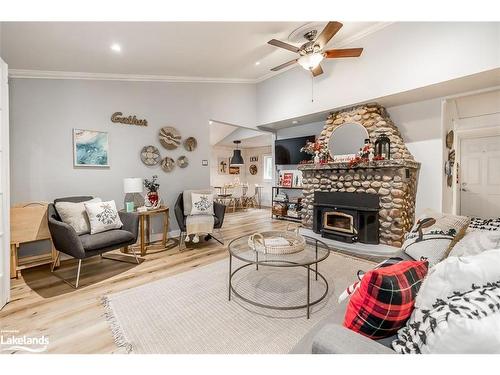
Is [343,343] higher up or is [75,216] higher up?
[75,216]

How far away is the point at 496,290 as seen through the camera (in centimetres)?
83

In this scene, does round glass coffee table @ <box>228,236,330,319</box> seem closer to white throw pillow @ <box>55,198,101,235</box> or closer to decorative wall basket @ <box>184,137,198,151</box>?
white throw pillow @ <box>55,198,101,235</box>

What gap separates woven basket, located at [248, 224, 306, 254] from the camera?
209 centimetres

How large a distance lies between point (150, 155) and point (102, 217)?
145 cm

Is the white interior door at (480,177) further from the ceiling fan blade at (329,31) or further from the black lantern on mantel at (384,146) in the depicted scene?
the ceiling fan blade at (329,31)

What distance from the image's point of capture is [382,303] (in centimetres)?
97

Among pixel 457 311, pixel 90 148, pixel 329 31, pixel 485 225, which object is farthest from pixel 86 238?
pixel 485 225

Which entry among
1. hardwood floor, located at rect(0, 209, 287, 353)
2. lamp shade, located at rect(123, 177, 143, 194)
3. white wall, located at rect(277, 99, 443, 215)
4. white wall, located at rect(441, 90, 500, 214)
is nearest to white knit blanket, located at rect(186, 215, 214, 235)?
hardwood floor, located at rect(0, 209, 287, 353)

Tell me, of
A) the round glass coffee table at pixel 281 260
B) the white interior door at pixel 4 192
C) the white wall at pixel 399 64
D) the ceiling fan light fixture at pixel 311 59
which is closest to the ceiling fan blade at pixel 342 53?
the ceiling fan light fixture at pixel 311 59

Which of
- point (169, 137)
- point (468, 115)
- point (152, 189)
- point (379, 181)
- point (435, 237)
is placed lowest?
point (435, 237)

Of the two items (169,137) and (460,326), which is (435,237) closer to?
(460,326)

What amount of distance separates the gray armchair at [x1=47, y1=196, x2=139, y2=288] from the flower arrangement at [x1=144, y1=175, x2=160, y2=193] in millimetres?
875
